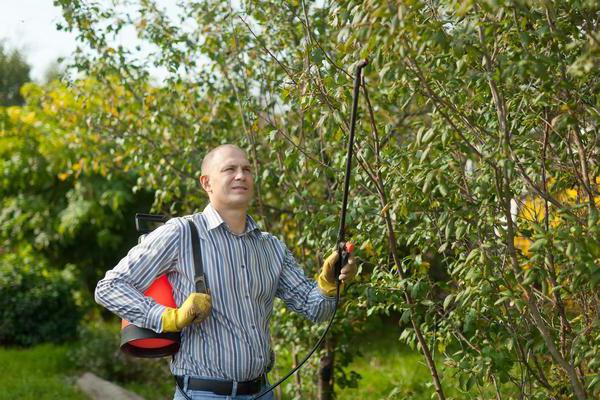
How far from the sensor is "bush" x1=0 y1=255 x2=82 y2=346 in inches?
358

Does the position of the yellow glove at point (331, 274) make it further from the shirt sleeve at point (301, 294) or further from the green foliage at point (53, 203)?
the green foliage at point (53, 203)

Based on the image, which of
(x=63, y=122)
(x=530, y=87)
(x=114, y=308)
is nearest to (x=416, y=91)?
(x=530, y=87)

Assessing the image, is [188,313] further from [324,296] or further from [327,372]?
[327,372]

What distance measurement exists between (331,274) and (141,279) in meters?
0.74

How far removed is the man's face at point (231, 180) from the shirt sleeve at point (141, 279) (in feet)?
0.73

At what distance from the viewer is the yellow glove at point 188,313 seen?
2855mm

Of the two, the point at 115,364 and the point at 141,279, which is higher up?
the point at 115,364

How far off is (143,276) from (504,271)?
1327mm

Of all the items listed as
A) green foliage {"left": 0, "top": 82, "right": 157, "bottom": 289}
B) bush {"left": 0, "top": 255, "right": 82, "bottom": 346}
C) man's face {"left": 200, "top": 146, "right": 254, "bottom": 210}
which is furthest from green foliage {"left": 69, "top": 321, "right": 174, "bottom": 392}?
man's face {"left": 200, "top": 146, "right": 254, "bottom": 210}

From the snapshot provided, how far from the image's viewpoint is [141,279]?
305 centimetres

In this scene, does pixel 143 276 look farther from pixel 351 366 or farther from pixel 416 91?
pixel 351 366

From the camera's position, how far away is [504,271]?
9.45 feet

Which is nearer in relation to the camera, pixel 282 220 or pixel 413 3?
pixel 413 3

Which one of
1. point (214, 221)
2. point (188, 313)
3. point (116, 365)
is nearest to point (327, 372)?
point (214, 221)
